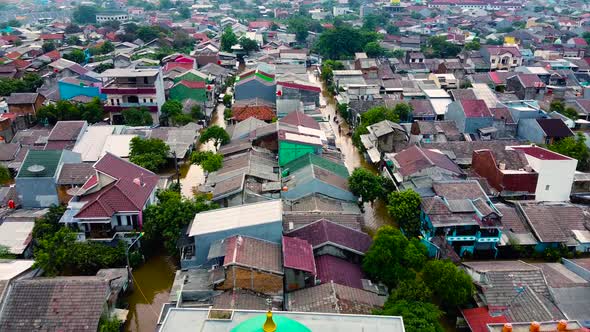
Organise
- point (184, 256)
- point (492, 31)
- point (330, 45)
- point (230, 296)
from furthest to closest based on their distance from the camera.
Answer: point (492, 31) → point (330, 45) → point (184, 256) → point (230, 296)

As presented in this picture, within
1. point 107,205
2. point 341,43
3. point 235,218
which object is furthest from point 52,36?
point 235,218

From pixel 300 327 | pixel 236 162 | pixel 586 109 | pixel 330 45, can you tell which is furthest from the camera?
pixel 330 45

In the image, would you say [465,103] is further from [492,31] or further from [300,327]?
[492,31]

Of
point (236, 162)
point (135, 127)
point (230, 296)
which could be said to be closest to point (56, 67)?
point (135, 127)

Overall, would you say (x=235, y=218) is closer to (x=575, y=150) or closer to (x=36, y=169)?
(x=36, y=169)

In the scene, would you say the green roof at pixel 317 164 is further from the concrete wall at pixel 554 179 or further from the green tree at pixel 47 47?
the green tree at pixel 47 47

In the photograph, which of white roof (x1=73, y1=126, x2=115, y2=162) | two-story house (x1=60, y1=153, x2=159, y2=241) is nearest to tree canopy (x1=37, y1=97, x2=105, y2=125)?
white roof (x1=73, y1=126, x2=115, y2=162)

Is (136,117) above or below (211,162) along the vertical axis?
below
